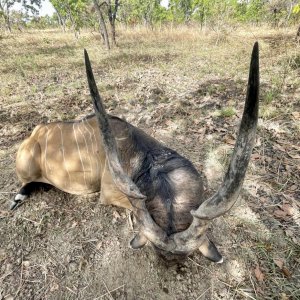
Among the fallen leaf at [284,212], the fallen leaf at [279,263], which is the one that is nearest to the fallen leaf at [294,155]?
the fallen leaf at [284,212]

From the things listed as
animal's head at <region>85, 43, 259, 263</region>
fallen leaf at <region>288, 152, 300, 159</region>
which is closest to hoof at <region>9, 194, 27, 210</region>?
animal's head at <region>85, 43, 259, 263</region>

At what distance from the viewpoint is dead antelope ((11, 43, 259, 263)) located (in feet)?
4.79

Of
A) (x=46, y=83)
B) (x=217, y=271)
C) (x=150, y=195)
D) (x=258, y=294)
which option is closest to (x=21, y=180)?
(x=150, y=195)

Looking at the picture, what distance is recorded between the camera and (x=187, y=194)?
2172 millimetres

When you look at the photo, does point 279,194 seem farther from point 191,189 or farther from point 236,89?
point 236,89

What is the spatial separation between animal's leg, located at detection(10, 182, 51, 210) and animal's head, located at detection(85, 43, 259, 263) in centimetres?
184

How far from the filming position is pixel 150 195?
2.25 meters

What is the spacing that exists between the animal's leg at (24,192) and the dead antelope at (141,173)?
0.01 metres

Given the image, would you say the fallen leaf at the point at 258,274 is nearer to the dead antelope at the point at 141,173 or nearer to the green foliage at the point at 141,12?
the dead antelope at the point at 141,173

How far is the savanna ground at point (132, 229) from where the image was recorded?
2.28m

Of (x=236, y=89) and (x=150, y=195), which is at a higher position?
(x=150, y=195)

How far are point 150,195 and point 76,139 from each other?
1.33 metres

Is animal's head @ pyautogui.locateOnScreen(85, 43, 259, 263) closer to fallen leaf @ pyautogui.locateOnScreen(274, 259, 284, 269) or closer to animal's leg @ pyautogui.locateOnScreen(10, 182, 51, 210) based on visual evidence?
fallen leaf @ pyautogui.locateOnScreen(274, 259, 284, 269)

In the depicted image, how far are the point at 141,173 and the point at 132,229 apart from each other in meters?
0.69
